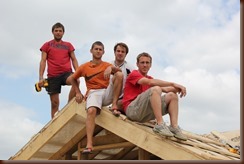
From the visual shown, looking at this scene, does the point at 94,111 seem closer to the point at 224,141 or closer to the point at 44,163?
the point at 44,163

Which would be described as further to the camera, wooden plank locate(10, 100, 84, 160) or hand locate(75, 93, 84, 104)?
wooden plank locate(10, 100, 84, 160)

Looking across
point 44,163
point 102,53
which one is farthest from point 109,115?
point 44,163

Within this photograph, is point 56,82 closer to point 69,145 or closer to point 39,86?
point 39,86

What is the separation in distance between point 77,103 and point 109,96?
21.8 inches

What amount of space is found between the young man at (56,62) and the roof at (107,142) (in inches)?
50.1

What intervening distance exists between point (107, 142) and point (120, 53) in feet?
5.05

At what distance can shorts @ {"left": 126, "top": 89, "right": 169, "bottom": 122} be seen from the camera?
210 inches

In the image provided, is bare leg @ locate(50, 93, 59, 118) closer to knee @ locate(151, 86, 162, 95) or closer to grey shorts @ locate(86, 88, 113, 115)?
grey shorts @ locate(86, 88, 113, 115)

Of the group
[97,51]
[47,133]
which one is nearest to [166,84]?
[97,51]

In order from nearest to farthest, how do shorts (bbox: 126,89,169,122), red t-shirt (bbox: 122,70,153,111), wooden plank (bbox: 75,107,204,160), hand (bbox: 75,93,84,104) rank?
wooden plank (bbox: 75,107,204,160) → shorts (bbox: 126,89,169,122) → red t-shirt (bbox: 122,70,153,111) → hand (bbox: 75,93,84,104)

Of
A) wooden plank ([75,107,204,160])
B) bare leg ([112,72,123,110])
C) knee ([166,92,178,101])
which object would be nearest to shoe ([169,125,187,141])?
wooden plank ([75,107,204,160])

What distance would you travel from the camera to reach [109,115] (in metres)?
5.73

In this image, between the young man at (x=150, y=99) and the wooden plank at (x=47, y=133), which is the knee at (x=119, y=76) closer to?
the young man at (x=150, y=99)

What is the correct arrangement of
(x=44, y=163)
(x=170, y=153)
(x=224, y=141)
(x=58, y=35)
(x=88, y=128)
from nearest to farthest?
(x=44, y=163) → (x=170, y=153) → (x=88, y=128) → (x=58, y=35) → (x=224, y=141)
